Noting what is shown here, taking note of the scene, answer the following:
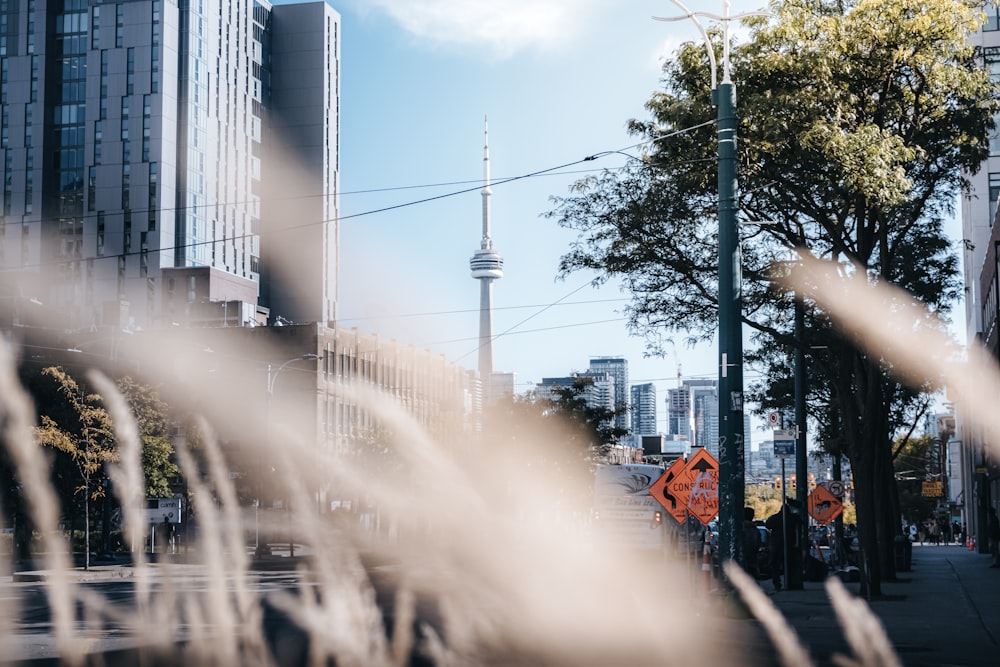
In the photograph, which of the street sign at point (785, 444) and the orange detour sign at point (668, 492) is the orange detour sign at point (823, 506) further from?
the orange detour sign at point (668, 492)

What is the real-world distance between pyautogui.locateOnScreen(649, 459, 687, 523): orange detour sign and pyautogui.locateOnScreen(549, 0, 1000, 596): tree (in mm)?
3488

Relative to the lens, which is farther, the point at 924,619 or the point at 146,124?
the point at 146,124

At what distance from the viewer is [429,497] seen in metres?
82.4

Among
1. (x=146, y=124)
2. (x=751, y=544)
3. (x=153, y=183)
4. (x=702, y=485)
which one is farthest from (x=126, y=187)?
(x=702, y=485)

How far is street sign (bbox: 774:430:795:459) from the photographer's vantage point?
27781 mm

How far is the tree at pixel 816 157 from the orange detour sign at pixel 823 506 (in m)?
3.12

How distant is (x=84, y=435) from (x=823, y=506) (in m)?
23.0

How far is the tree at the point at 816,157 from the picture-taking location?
2267 cm

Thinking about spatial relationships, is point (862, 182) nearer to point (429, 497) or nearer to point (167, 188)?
point (429, 497)

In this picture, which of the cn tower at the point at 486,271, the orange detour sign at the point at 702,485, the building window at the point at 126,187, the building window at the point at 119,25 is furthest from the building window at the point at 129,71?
the orange detour sign at the point at 702,485

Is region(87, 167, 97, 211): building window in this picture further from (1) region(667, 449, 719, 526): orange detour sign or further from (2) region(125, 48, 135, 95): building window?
(1) region(667, 449, 719, 526): orange detour sign

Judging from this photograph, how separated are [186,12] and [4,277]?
30814mm

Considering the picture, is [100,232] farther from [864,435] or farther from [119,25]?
[864,435]

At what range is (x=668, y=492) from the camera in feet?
78.3
